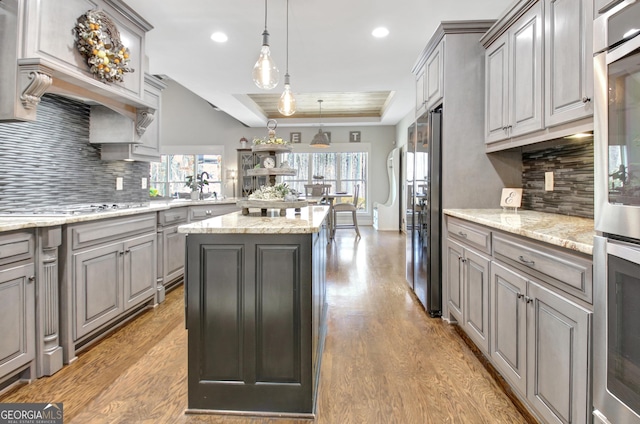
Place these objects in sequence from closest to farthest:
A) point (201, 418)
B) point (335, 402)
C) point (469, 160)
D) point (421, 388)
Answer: point (201, 418) → point (335, 402) → point (421, 388) → point (469, 160)

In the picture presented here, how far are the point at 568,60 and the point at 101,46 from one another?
9.52 ft

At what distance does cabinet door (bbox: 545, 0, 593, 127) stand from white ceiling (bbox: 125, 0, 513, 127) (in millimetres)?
1475

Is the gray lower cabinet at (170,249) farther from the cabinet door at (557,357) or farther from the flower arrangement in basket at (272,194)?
the cabinet door at (557,357)

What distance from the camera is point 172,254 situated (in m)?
3.59

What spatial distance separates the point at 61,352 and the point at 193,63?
367cm

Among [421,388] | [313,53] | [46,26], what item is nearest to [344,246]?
[313,53]

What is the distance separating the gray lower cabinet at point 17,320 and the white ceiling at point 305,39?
2451mm

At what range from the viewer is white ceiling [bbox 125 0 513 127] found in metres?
3.18

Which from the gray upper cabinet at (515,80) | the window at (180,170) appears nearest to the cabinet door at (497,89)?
the gray upper cabinet at (515,80)

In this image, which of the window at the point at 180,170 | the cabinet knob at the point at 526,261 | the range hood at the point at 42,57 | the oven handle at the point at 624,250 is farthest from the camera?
the window at the point at 180,170

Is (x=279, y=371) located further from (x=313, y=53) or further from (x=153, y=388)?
(x=313, y=53)

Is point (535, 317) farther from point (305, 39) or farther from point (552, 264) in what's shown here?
point (305, 39)

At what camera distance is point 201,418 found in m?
1.66

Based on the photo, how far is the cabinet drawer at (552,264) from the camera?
49.2 inches
